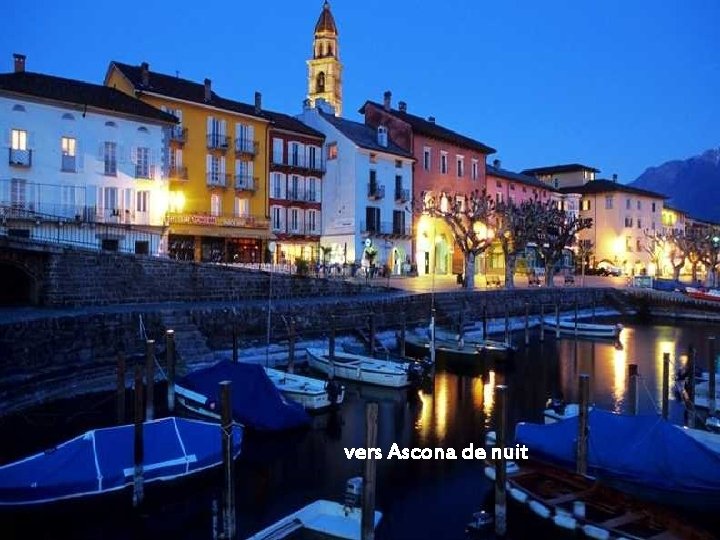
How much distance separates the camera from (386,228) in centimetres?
6294

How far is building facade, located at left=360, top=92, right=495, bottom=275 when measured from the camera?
67.2m

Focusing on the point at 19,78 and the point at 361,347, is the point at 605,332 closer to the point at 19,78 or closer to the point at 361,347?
the point at 361,347

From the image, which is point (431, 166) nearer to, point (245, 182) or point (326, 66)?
point (245, 182)

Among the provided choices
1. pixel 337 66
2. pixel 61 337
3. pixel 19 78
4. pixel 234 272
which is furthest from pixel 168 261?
pixel 337 66

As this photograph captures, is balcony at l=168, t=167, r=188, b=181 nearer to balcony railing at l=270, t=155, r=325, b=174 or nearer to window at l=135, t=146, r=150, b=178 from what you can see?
window at l=135, t=146, r=150, b=178

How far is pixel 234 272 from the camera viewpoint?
38656 millimetres

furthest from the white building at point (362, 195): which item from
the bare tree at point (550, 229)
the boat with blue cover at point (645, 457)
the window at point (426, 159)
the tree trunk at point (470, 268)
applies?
the boat with blue cover at point (645, 457)

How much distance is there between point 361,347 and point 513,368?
8043 millimetres

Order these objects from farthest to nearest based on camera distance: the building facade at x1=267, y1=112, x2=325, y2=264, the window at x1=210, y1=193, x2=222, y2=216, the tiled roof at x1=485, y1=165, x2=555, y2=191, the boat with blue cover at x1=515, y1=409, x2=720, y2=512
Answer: the tiled roof at x1=485, y1=165, x2=555, y2=191 → the building facade at x1=267, y1=112, x2=325, y2=264 → the window at x1=210, y1=193, x2=222, y2=216 → the boat with blue cover at x1=515, y1=409, x2=720, y2=512

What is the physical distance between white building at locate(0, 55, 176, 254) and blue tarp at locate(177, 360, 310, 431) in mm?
18912

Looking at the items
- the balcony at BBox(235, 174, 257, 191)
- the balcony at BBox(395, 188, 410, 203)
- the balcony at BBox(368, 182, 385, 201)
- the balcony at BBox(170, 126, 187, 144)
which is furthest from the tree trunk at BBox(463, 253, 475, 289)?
the balcony at BBox(170, 126, 187, 144)

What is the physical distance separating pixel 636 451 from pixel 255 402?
1131cm

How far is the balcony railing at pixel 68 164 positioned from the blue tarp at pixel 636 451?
35010 millimetres

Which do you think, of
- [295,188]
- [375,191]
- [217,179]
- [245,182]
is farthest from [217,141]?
[375,191]
